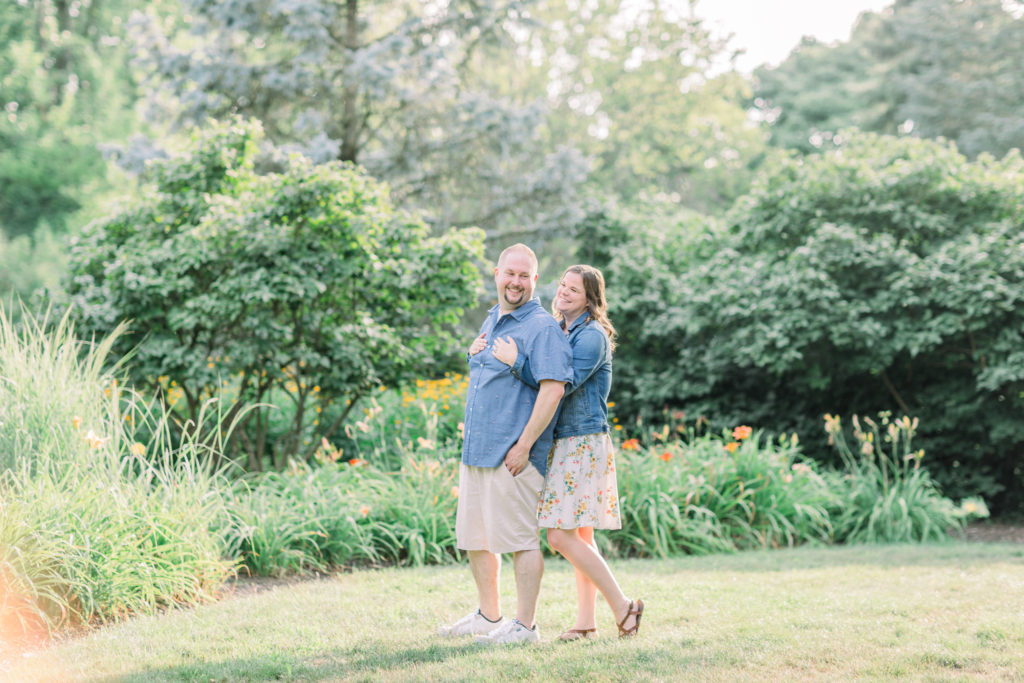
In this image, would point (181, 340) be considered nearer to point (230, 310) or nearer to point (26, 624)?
point (230, 310)

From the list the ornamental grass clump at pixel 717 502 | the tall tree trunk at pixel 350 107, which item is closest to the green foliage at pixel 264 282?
the ornamental grass clump at pixel 717 502

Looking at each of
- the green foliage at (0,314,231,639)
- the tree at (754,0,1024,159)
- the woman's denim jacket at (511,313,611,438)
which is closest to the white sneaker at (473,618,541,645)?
the woman's denim jacket at (511,313,611,438)

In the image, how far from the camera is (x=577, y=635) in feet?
12.3

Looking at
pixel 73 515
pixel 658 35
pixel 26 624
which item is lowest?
pixel 26 624

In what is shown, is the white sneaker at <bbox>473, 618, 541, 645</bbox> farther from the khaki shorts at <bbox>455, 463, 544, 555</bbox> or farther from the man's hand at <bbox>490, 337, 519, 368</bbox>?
the man's hand at <bbox>490, 337, 519, 368</bbox>

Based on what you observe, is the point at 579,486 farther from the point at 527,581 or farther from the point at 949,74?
the point at 949,74

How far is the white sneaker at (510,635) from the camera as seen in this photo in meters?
3.62

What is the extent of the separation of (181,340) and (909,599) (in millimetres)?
5419

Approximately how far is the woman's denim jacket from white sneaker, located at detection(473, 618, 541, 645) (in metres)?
0.80

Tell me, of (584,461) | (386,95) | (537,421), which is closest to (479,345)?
(537,421)

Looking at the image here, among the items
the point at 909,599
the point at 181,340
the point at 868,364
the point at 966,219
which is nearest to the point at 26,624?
the point at 181,340

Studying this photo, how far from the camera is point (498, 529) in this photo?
362 cm

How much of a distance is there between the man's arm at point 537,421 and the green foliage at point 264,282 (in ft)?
10.6

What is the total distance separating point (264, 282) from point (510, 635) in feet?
12.2
